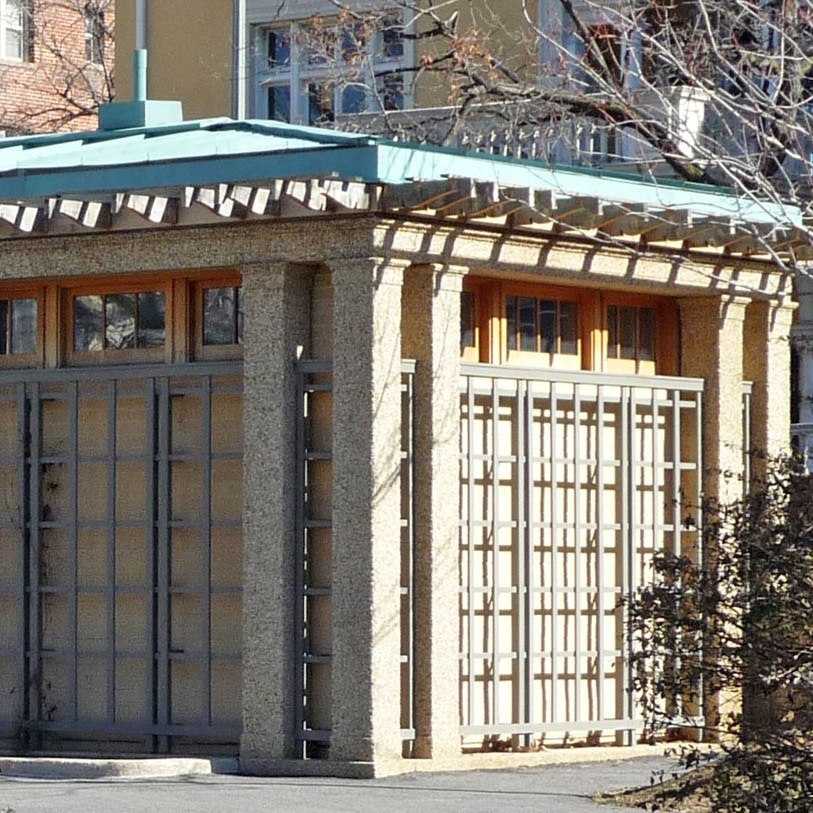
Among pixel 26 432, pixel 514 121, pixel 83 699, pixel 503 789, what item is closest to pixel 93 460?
pixel 26 432

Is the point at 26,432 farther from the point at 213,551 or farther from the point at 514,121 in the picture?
the point at 514,121

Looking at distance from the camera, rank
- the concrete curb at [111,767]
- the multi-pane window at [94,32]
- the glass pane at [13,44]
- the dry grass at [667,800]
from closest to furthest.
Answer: the dry grass at [667,800]
the concrete curb at [111,767]
the multi-pane window at [94,32]
the glass pane at [13,44]

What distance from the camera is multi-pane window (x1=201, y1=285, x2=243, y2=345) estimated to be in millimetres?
14539

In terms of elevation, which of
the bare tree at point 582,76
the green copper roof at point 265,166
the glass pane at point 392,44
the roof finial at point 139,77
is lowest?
the green copper roof at point 265,166

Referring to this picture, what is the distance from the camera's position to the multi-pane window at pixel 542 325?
15070mm

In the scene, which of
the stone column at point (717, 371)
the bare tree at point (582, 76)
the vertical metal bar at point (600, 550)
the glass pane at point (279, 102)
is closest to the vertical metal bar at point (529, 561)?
the vertical metal bar at point (600, 550)

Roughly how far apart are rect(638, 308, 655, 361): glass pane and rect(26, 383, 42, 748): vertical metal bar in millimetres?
3999

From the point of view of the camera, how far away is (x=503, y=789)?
43.4ft

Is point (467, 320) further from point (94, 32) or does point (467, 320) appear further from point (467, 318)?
point (94, 32)

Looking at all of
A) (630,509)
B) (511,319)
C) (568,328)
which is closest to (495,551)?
(630,509)

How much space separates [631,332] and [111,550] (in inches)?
148

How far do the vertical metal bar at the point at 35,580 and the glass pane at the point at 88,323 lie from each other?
0.43 meters

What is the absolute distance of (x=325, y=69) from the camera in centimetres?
2970

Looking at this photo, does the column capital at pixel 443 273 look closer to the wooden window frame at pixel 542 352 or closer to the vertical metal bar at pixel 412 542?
the vertical metal bar at pixel 412 542
